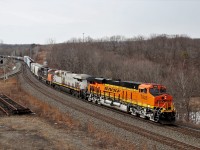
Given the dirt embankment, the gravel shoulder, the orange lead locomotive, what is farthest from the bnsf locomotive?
the gravel shoulder

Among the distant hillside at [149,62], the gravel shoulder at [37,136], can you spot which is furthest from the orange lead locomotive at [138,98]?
the distant hillside at [149,62]

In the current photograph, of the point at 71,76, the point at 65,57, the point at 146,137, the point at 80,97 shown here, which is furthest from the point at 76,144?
the point at 65,57

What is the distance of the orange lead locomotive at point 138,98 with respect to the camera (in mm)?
22375

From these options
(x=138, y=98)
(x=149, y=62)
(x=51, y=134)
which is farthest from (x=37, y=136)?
(x=149, y=62)

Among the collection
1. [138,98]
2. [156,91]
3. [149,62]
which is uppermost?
[149,62]

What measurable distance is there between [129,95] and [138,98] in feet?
5.48

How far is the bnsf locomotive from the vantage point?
2244 centimetres

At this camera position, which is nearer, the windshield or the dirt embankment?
the dirt embankment

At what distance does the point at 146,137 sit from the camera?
1803cm

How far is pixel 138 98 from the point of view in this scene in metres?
24.7

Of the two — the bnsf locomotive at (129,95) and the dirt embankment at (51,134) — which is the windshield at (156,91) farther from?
the dirt embankment at (51,134)

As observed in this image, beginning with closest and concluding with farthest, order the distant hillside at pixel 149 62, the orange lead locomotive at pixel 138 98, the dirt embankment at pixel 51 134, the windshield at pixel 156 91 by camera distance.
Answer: the dirt embankment at pixel 51 134, the orange lead locomotive at pixel 138 98, the windshield at pixel 156 91, the distant hillside at pixel 149 62

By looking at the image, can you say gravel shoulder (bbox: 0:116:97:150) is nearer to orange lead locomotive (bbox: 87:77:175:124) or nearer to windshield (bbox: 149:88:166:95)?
orange lead locomotive (bbox: 87:77:175:124)

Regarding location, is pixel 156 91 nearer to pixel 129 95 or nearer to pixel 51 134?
pixel 129 95
